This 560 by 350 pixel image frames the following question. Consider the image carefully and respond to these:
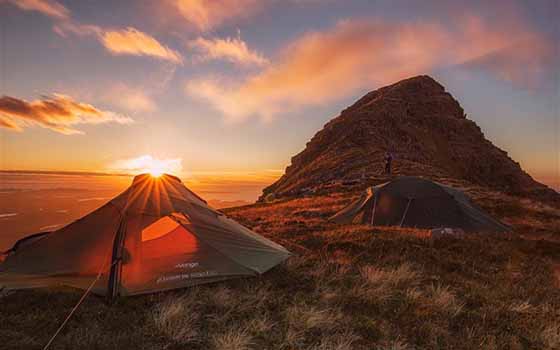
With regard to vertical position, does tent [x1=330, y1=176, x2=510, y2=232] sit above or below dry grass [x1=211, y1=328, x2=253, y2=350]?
above

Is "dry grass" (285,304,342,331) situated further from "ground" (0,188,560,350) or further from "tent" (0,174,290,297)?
"tent" (0,174,290,297)

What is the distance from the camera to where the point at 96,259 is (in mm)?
5984

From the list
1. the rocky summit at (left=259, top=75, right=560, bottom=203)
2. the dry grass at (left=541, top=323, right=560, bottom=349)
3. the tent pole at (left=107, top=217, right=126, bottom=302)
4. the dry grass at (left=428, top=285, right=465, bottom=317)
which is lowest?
the dry grass at (left=541, top=323, right=560, bottom=349)

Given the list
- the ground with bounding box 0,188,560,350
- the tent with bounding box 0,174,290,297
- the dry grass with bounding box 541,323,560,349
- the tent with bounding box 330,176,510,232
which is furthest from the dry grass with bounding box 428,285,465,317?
the tent with bounding box 330,176,510,232

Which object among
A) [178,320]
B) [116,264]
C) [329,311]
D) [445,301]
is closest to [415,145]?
[445,301]

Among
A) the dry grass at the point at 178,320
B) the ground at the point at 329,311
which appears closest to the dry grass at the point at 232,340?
A: the ground at the point at 329,311

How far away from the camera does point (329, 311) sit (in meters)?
5.37

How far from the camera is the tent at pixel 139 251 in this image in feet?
19.0

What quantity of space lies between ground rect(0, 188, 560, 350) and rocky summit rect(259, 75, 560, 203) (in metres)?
36.9

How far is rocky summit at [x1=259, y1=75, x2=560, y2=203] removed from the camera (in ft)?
176

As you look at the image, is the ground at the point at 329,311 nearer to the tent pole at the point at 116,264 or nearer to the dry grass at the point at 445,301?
the dry grass at the point at 445,301

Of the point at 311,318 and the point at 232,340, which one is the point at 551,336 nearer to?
the point at 311,318

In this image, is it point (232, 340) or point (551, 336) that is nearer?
point (232, 340)

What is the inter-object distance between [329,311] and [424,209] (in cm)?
890
